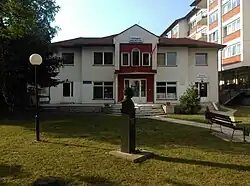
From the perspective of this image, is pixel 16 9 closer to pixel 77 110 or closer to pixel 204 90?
pixel 77 110

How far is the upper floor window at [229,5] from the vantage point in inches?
1773

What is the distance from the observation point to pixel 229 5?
47.6 meters

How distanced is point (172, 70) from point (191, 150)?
25.2 metres

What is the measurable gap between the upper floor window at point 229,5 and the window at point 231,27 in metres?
2.09

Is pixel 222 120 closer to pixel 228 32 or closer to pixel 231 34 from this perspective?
pixel 231 34

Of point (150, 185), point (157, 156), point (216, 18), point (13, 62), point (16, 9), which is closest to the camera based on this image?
point (150, 185)

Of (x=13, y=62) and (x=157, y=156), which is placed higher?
(x=13, y=62)

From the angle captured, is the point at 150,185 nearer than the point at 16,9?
Yes

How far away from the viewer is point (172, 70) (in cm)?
3528

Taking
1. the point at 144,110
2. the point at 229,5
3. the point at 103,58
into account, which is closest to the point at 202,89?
the point at 144,110

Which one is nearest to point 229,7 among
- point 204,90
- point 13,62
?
point 204,90

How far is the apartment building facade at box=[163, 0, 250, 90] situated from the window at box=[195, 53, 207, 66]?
923 centimetres

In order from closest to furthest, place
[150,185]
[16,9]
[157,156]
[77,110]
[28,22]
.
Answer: [150,185], [157,156], [16,9], [28,22], [77,110]

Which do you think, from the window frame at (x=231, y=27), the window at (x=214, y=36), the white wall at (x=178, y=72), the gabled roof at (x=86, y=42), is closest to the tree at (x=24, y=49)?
the gabled roof at (x=86, y=42)
